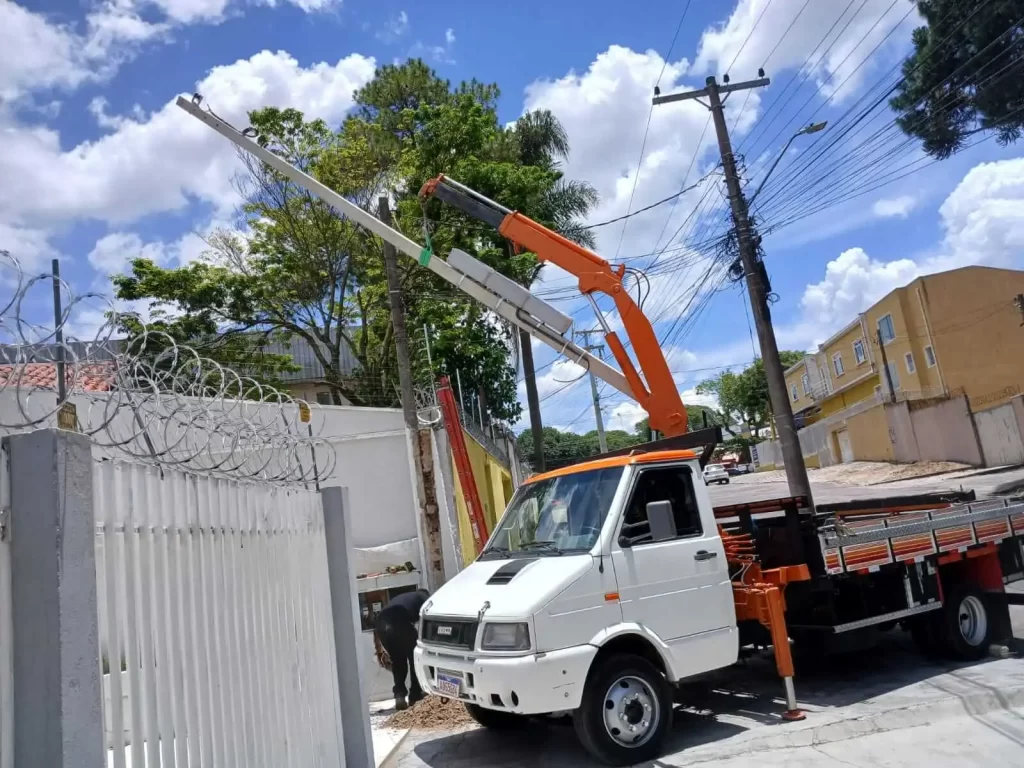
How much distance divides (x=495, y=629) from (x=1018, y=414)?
102 ft

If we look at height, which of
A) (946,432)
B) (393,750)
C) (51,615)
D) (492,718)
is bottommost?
(393,750)

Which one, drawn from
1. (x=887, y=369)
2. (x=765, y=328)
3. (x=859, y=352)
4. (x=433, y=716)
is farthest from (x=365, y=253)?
(x=859, y=352)

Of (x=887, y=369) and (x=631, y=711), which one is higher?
(x=887, y=369)

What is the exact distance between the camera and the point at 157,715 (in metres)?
3.06

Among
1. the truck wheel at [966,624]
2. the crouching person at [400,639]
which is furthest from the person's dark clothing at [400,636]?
the truck wheel at [966,624]

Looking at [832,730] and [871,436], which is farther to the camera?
[871,436]

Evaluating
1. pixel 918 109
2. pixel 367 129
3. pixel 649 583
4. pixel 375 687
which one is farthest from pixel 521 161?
pixel 649 583

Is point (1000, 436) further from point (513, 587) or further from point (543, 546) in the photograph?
point (513, 587)

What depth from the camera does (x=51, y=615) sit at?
2443 millimetres

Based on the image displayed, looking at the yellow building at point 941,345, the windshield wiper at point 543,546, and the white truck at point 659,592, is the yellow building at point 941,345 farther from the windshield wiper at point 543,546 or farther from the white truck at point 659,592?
the windshield wiper at point 543,546

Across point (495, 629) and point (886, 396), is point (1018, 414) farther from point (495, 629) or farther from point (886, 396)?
point (495, 629)

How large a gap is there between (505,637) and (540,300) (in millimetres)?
5336

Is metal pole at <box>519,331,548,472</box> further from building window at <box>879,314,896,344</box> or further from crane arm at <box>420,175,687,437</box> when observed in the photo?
building window at <box>879,314,896,344</box>

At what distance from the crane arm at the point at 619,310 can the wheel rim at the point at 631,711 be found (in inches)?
150
